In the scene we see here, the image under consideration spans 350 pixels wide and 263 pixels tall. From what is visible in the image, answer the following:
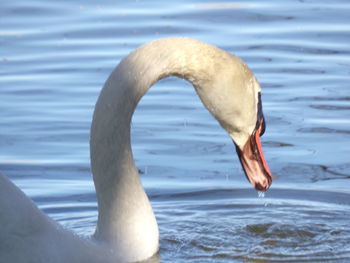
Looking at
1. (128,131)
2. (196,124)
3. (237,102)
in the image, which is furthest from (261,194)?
(196,124)

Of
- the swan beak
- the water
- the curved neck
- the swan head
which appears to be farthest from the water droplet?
the curved neck

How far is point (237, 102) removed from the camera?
18.5 feet

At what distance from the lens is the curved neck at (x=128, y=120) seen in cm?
547

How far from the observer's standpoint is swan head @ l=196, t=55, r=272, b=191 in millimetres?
5578

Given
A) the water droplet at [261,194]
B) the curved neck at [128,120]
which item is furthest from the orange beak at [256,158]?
the water droplet at [261,194]

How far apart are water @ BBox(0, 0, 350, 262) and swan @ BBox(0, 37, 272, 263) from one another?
1.22 feet

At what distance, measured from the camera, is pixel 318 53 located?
34.4 feet

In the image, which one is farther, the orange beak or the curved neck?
the orange beak

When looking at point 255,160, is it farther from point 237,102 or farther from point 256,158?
point 237,102

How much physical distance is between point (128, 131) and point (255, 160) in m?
0.76

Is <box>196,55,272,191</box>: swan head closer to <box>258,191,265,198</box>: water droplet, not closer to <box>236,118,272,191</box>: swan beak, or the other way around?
<box>236,118,272,191</box>: swan beak

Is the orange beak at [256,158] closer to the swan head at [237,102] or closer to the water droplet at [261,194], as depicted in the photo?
the swan head at [237,102]

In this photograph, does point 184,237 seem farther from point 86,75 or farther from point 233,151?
point 86,75

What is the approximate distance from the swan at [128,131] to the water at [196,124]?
14.7 inches
